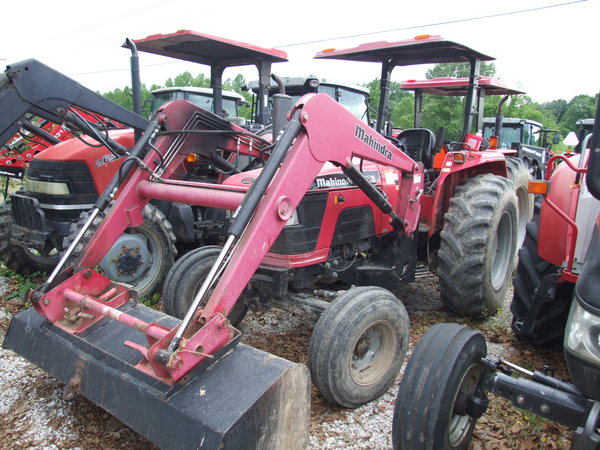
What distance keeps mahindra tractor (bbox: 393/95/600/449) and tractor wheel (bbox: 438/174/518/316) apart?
815 mm

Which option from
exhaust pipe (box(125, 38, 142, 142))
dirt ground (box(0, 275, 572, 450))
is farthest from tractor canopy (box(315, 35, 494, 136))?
dirt ground (box(0, 275, 572, 450))

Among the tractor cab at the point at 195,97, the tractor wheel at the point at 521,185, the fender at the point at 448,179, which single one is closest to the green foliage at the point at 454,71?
the tractor cab at the point at 195,97

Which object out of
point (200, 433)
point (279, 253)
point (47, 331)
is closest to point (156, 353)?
point (200, 433)

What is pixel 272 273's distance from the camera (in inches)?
123

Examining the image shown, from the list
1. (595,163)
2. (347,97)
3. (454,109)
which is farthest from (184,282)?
(454,109)

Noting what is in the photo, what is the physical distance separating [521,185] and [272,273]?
3.49 meters

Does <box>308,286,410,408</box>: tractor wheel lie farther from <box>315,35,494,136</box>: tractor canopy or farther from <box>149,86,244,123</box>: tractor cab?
<box>149,86,244,123</box>: tractor cab

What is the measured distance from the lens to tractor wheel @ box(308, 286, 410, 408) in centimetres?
262

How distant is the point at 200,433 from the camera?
1.94m

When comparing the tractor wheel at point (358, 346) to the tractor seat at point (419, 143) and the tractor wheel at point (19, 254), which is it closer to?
the tractor seat at point (419, 143)

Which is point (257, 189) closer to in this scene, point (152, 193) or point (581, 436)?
point (152, 193)

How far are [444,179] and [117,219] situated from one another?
8.75 ft

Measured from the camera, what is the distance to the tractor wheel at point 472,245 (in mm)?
3742

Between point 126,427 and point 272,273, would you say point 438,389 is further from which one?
point 126,427
